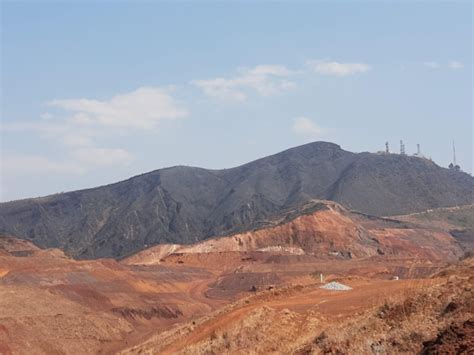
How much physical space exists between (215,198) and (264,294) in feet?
437

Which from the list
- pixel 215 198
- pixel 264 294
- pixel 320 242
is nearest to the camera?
pixel 264 294

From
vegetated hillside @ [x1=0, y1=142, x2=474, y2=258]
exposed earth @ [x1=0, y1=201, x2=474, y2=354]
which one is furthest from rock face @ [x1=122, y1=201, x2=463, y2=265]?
vegetated hillside @ [x1=0, y1=142, x2=474, y2=258]

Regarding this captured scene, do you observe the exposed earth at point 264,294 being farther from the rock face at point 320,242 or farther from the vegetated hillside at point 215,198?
the vegetated hillside at point 215,198

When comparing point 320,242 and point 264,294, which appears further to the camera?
point 320,242

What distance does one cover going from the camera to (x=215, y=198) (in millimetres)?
167500

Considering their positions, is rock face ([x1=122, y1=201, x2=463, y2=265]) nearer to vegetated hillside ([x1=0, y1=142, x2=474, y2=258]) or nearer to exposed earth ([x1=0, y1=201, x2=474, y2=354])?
exposed earth ([x1=0, y1=201, x2=474, y2=354])

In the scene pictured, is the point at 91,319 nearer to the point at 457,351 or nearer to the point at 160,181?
the point at 457,351

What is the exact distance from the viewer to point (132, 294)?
6272 cm

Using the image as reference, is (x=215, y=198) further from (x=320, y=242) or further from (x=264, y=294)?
(x=264, y=294)

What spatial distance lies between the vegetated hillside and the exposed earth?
886 inches

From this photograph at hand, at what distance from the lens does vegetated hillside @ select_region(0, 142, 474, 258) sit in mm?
144500

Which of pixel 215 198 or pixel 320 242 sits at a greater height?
pixel 215 198

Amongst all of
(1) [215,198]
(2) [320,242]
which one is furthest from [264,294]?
(1) [215,198]

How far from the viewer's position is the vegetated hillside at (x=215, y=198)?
5689 inches
